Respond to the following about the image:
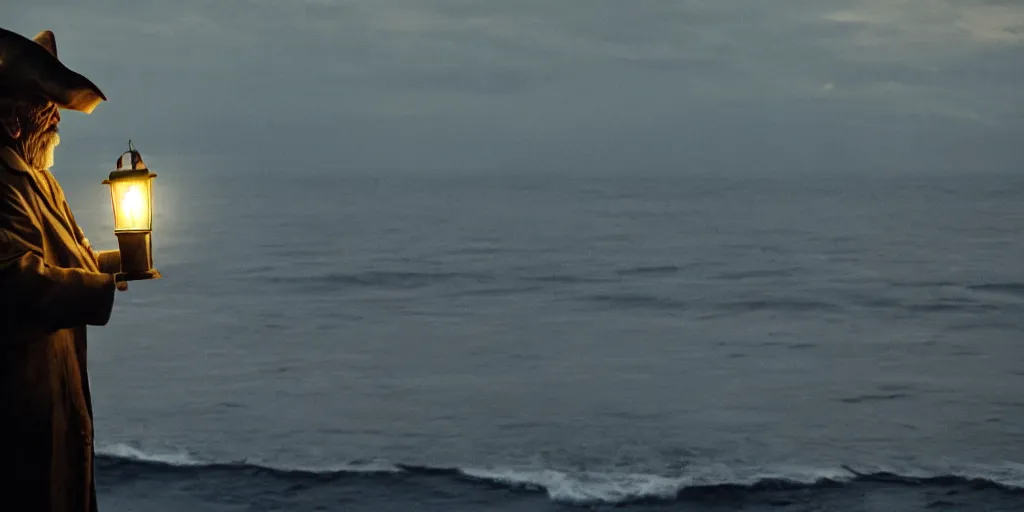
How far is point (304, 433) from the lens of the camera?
1736 centimetres

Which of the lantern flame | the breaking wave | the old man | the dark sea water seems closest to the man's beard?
the old man

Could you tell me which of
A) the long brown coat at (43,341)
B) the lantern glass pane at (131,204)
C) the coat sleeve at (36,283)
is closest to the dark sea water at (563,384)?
the long brown coat at (43,341)

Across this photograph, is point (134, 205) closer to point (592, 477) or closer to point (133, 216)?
point (133, 216)

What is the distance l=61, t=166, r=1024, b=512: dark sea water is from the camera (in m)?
14.4

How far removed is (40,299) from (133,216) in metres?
0.47

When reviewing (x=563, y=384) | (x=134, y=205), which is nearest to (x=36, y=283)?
(x=134, y=205)

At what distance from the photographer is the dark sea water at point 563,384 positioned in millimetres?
14391

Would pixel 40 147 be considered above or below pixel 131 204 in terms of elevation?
above

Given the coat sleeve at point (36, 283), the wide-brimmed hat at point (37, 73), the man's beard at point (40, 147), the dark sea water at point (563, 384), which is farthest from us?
the dark sea water at point (563, 384)

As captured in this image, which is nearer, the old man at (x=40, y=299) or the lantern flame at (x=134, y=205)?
the old man at (x=40, y=299)

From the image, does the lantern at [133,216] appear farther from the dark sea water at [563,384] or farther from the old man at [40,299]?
Result: the dark sea water at [563,384]

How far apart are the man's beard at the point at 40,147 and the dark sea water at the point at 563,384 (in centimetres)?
1013

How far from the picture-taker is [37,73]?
10.7ft

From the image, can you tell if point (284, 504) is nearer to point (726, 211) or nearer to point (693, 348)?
point (693, 348)
